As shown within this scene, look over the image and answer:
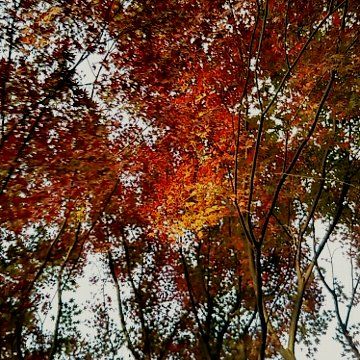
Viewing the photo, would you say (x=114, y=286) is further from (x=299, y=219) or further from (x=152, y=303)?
(x=299, y=219)

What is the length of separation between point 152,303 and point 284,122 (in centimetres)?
1171

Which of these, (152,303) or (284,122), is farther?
(152,303)

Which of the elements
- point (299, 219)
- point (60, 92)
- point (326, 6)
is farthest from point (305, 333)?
point (60, 92)

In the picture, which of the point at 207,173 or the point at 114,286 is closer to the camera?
the point at 207,173

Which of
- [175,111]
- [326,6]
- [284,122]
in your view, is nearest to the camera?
[326,6]

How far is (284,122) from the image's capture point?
9.99 m

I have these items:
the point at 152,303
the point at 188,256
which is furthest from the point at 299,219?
the point at 152,303

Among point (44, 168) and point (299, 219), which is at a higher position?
point (299, 219)

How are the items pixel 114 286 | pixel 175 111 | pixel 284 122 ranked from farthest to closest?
pixel 114 286 → pixel 175 111 → pixel 284 122

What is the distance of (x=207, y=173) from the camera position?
1135cm

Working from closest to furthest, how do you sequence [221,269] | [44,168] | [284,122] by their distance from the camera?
[44,168]
[284,122]
[221,269]

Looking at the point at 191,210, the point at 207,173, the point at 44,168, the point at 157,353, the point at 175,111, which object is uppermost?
the point at 175,111

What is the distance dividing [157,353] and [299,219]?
32.0 ft

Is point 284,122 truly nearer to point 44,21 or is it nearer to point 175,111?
point 175,111
